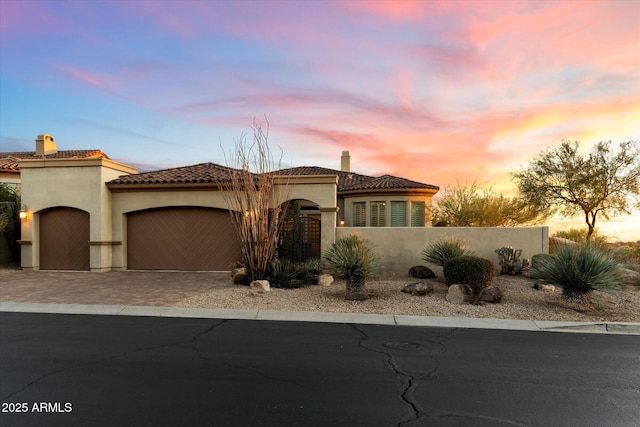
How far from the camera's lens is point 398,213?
2445 cm

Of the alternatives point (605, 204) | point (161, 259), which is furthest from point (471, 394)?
point (605, 204)

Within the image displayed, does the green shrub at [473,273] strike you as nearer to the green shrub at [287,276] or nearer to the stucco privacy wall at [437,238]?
the stucco privacy wall at [437,238]

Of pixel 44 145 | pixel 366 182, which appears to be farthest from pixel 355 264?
pixel 44 145

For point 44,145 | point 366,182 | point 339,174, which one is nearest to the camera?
point 366,182

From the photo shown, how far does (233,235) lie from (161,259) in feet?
10.5

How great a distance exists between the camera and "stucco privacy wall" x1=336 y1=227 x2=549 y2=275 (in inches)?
639

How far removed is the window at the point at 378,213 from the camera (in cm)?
2441

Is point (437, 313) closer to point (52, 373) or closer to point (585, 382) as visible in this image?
point (585, 382)

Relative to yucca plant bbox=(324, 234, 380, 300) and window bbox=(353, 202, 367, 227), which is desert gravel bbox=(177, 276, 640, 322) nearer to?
yucca plant bbox=(324, 234, 380, 300)

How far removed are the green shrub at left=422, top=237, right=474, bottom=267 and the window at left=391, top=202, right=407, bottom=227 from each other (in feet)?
28.8

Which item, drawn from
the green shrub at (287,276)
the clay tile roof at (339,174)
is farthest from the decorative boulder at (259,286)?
the clay tile roof at (339,174)

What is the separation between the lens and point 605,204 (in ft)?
76.0

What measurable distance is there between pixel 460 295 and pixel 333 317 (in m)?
3.69

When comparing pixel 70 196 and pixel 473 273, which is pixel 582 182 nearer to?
pixel 473 273
